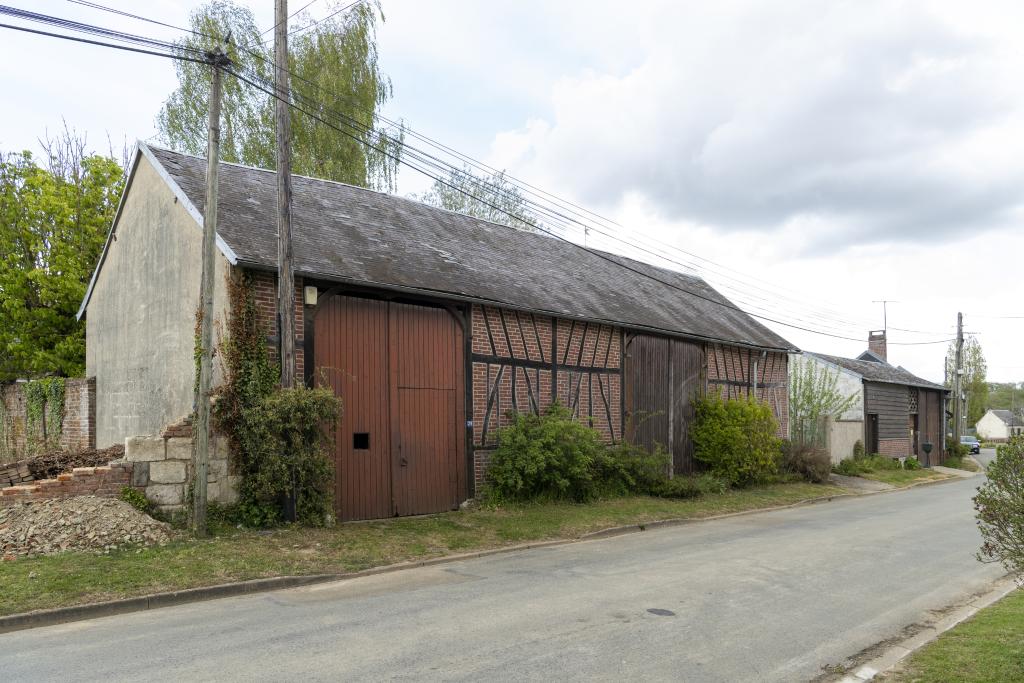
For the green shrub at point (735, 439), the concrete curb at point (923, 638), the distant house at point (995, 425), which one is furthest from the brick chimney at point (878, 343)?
the distant house at point (995, 425)

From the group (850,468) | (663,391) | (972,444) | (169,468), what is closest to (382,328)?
(169,468)

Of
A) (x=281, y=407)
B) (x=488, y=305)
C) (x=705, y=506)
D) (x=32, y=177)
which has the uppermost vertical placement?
(x=32, y=177)

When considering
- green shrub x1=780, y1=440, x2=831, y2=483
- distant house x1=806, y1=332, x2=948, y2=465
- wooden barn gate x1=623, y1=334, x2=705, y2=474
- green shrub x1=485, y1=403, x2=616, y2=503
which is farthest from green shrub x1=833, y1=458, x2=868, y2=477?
green shrub x1=485, y1=403, x2=616, y2=503

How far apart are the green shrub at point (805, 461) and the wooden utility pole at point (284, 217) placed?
16211 mm

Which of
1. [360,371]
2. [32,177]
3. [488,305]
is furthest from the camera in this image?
[32,177]

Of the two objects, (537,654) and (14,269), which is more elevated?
(14,269)

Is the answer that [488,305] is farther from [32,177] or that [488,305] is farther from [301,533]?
[32,177]

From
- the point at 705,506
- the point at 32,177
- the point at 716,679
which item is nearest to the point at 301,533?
the point at 716,679

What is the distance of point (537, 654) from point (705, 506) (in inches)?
448

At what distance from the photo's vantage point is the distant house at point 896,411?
3247 centimetres

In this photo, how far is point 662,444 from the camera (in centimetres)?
1923

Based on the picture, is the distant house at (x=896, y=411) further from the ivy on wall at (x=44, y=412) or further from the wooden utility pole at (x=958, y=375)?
the ivy on wall at (x=44, y=412)

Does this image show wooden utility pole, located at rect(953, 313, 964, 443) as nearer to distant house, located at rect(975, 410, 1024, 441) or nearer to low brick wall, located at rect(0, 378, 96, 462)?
low brick wall, located at rect(0, 378, 96, 462)

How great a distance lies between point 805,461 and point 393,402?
1449 centimetres
